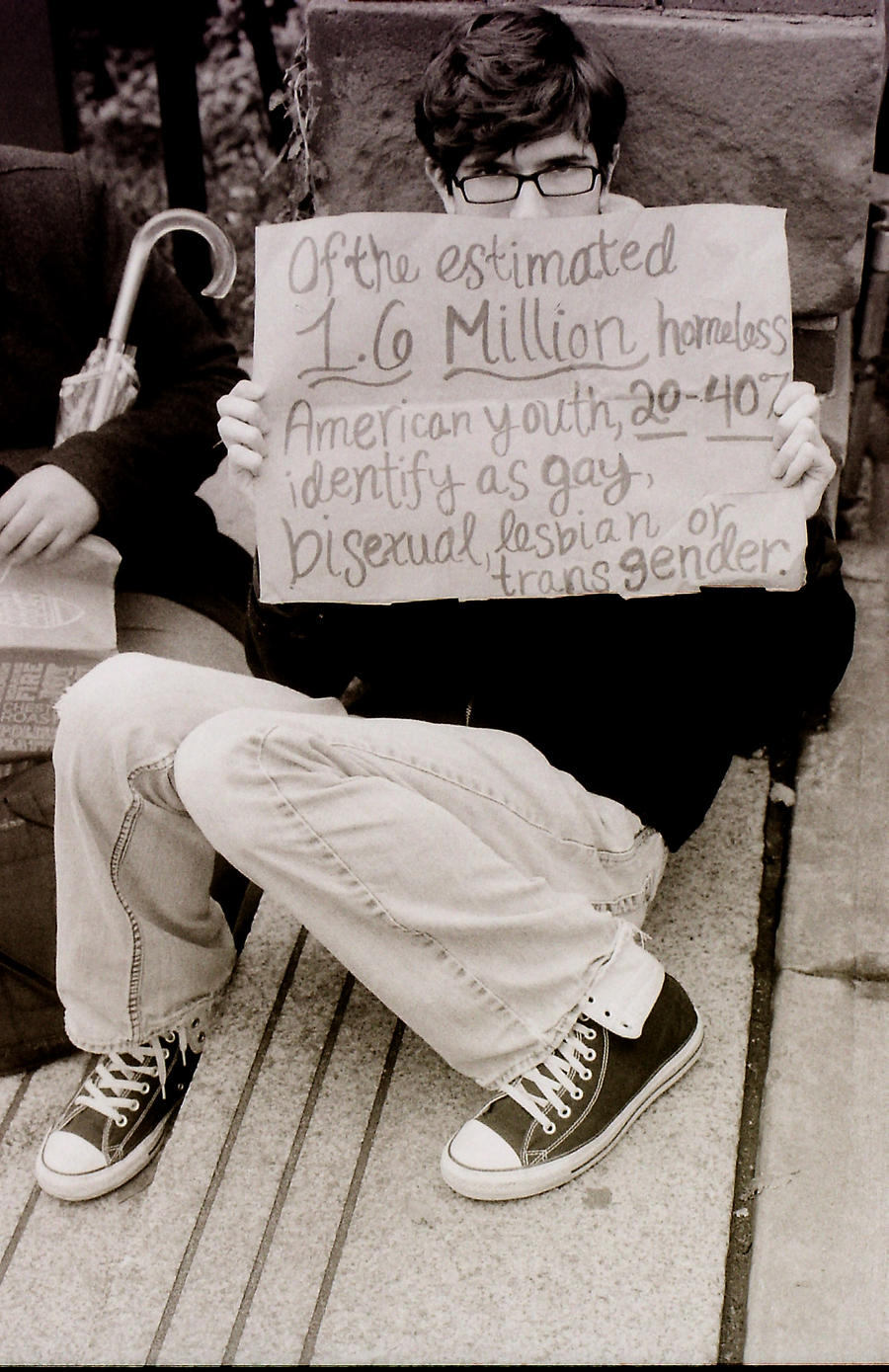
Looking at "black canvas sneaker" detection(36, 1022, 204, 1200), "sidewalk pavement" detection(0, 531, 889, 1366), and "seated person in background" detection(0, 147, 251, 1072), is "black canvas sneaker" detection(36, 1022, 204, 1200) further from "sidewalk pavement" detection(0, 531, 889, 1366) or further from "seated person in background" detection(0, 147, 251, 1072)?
"seated person in background" detection(0, 147, 251, 1072)

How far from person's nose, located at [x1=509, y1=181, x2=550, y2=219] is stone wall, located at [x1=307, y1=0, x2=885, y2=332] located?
43cm

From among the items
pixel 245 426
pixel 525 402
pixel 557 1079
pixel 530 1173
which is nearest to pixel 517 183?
pixel 525 402

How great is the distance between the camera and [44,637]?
214cm

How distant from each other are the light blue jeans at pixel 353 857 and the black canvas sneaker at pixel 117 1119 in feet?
0.21

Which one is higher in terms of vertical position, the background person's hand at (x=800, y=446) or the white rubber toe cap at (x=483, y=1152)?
the background person's hand at (x=800, y=446)

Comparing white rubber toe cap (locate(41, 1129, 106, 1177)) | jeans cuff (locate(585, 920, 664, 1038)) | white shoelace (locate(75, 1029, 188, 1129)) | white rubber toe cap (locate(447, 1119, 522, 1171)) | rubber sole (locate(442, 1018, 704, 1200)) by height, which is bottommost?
white rubber toe cap (locate(41, 1129, 106, 1177))

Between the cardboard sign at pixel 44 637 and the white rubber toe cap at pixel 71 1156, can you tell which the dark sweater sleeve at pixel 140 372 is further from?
the white rubber toe cap at pixel 71 1156

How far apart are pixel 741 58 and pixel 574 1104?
1.58m

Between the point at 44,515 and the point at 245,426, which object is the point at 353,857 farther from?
the point at 44,515

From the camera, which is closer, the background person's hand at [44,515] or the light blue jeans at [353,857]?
the light blue jeans at [353,857]

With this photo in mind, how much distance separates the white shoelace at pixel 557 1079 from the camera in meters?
1.83

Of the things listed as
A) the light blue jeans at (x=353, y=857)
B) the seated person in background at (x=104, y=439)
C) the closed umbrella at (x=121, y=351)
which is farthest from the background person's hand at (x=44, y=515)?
the light blue jeans at (x=353, y=857)

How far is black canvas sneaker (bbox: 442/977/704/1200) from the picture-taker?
1793mm

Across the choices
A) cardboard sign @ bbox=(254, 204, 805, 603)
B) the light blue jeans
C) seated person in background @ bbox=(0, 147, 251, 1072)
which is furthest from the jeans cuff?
seated person in background @ bbox=(0, 147, 251, 1072)
